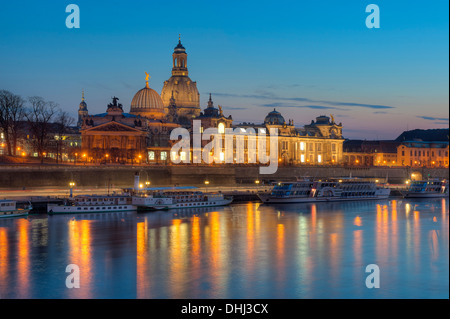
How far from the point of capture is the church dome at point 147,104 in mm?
143837

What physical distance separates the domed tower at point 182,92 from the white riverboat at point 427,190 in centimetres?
6843

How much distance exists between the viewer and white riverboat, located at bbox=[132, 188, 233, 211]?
67688 mm

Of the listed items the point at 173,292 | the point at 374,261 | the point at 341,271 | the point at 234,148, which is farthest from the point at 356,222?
the point at 234,148

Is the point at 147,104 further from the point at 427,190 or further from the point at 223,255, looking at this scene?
the point at 223,255

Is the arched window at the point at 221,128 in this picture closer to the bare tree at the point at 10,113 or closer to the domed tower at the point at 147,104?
the domed tower at the point at 147,104

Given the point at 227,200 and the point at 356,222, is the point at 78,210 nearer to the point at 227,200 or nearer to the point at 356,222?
the point at 227,200

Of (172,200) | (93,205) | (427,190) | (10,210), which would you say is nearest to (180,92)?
(427,190)

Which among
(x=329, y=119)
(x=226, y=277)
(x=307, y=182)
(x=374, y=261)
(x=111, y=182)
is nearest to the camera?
(x=226, y=277)

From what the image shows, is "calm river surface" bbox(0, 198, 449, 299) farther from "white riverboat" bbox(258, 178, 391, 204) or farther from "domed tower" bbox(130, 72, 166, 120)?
"domed tower" bbox(130, 72, 166, 120)

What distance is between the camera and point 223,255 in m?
41.6
